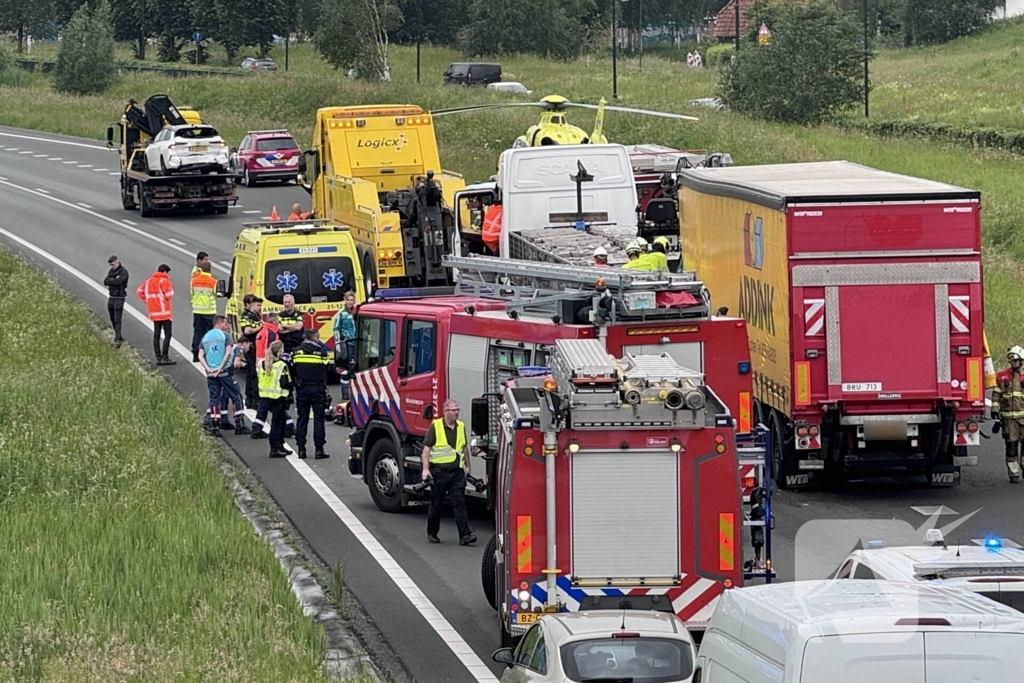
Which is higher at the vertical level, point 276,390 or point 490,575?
point 276,390

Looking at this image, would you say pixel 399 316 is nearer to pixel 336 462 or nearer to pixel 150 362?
pixel 336 462

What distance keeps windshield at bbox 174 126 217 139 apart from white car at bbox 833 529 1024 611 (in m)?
35.6

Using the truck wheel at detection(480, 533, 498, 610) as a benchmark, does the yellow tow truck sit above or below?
above

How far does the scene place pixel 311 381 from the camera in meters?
20.5

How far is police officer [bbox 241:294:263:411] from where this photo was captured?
2344cm

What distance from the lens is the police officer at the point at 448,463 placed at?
16047 millimetres

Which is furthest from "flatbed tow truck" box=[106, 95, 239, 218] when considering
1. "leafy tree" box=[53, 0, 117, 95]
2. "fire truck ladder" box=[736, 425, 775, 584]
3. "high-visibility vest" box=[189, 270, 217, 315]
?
"fire truck ladder" box=[736, 425, 775, 584]

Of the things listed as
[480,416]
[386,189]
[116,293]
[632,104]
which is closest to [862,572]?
[480,416]

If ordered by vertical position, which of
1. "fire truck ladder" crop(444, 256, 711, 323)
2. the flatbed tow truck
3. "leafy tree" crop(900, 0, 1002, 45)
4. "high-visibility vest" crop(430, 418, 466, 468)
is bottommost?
"high-visibility vest" crop(430, 418, 466, 468)

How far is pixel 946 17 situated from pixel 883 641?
105 m

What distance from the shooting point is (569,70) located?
89.1 m

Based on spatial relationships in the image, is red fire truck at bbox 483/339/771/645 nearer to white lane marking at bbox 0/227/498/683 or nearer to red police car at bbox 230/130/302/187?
white lane marking at bbox 0/227/498/683

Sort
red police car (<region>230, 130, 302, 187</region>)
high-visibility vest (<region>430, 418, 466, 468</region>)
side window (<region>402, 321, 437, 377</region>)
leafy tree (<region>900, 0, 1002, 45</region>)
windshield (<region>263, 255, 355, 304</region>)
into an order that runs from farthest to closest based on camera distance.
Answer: leafy tree (<region>900, 0, 1002, 45</region>)
red police car (<region>230, 130, 302, 187</region>)
windshield (<region>263, 255, 355, 304</region>)
side window (<region>402, 321, 437, 377</region>)
high-visibility vest (<region>430, 418, 466, 468</region>)

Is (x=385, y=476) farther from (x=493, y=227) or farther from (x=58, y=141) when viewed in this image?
(x=58, y=141)
